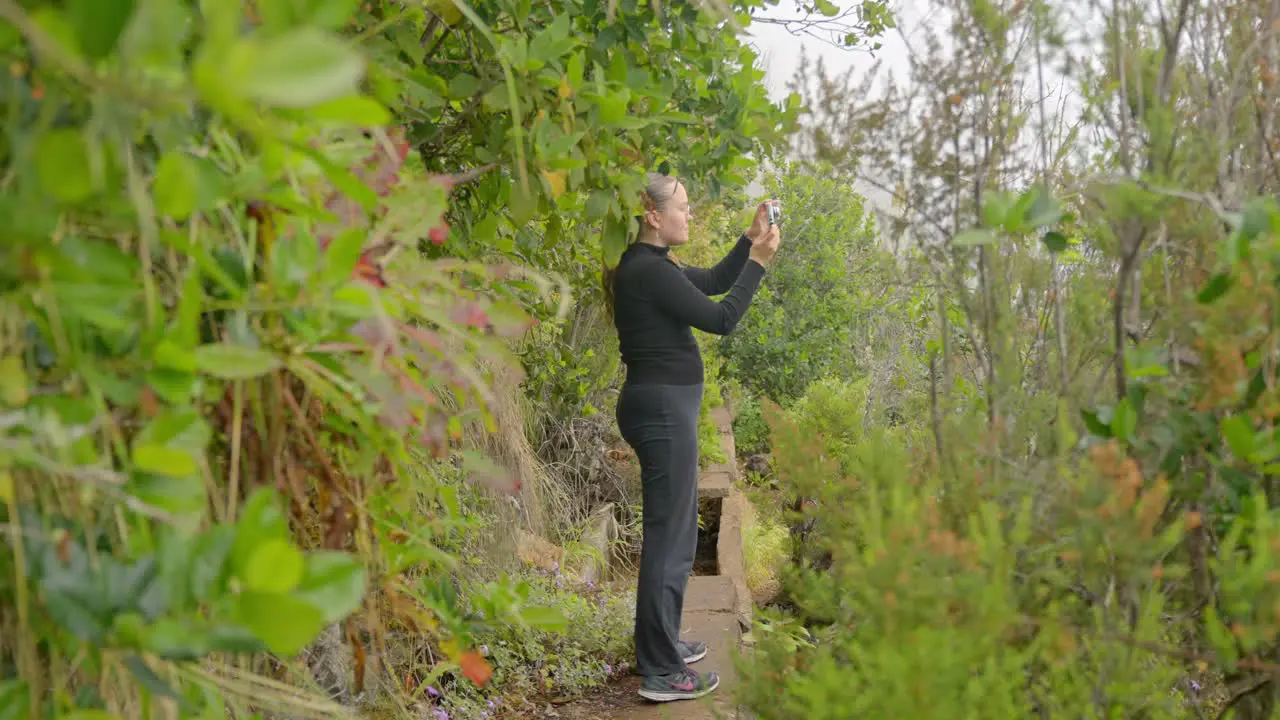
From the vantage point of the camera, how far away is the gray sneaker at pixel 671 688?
11.7 feet

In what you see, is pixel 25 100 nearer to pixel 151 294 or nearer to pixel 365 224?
pixel 151 294

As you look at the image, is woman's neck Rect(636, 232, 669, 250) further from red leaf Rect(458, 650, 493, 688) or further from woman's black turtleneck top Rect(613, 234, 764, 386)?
red leaf Rect(458, 650, 493, 688)

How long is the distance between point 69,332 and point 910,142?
1.34 metres

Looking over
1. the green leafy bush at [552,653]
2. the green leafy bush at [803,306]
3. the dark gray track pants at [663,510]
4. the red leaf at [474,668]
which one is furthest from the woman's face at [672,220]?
the green leafy bush at [803,306]

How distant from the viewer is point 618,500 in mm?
5926

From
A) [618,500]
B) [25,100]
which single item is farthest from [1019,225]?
[618,500]

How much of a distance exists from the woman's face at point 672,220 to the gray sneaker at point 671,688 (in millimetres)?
1604

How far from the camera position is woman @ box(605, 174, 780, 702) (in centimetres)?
360

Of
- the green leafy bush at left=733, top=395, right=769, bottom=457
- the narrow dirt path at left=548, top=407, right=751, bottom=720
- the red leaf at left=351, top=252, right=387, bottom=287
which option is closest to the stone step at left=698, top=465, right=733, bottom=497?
the narrow dirt path at left=548, top=407, right=751, bottom=720

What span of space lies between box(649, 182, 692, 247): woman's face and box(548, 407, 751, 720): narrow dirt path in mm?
1424

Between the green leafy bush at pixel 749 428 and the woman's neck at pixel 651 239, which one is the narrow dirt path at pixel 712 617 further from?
the green leafy bush at pixel 749 428

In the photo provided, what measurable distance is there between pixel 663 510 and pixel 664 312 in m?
0.74

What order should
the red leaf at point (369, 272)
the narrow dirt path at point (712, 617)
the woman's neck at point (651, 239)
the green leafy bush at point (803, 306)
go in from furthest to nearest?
the green leafy bush at point (803, 306) → the woman's neck at point (651, 239) → the narrow dirt path at point (712, 617) → the red leaf at point (369, 272)

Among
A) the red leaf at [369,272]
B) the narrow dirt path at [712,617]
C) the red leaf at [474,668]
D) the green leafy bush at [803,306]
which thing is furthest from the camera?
the green leafy bush at [803,306]
